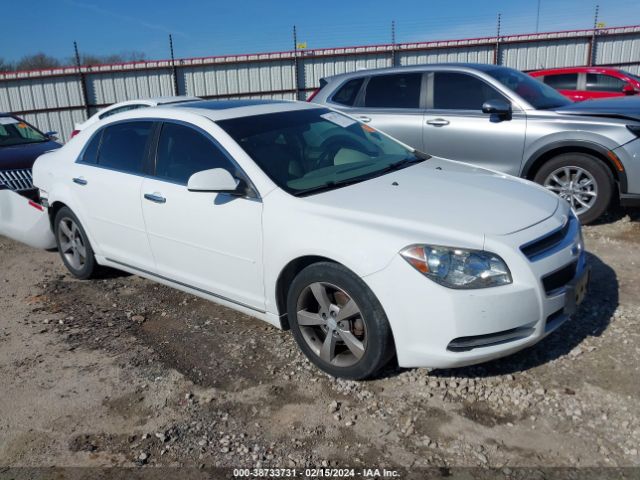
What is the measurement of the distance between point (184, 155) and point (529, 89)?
4297mm

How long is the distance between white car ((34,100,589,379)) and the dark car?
2135mm

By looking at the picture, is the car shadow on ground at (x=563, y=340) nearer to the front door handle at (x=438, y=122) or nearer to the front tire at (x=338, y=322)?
the front tire at (x=338, y=322)

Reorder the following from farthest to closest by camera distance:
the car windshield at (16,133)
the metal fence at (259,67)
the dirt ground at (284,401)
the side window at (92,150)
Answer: the metal fence at (259,67), the car windshield at (16,133), the side window at (92,150), the dirt ground at (284,401)

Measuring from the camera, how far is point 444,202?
336 cm

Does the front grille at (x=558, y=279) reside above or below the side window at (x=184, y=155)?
below

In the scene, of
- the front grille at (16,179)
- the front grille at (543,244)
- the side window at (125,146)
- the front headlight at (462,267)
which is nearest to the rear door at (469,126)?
the front grille at (543,244)

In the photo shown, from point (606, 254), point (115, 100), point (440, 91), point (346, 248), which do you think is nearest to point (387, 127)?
point (440, 91)

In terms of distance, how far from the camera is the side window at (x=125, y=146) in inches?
173

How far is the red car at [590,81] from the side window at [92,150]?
926 cm

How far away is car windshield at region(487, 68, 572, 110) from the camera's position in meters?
6.33

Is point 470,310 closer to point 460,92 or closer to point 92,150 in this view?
point 92,150

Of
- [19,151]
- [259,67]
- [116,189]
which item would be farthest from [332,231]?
[259,67]

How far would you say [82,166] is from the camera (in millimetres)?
4910

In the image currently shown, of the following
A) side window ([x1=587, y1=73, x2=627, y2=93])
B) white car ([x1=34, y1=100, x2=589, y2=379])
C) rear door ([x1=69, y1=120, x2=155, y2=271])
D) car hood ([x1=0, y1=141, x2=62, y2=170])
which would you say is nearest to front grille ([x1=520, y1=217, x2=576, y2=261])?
white car ([x1=34, y1=100, x2=589, y2=379])
